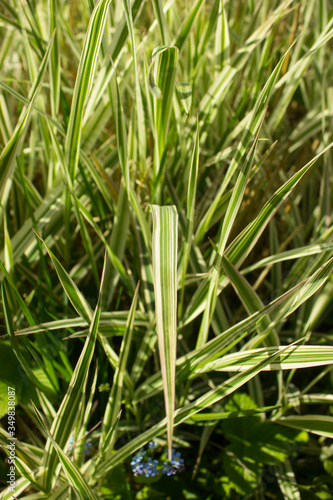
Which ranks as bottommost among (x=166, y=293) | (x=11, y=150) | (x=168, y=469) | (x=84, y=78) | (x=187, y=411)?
(x=168, y=469)

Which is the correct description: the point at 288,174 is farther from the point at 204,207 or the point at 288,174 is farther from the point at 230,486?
the point at 230,486

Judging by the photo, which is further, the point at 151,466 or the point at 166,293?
the point at 151,466

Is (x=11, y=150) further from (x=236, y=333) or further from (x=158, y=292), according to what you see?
(x=236, y=333)

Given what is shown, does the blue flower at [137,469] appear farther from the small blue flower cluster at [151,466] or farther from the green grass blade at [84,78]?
the green grass blade at [84,78]

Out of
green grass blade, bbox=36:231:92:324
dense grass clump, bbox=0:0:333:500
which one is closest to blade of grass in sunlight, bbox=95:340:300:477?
dense grass clump, bbox=0:0:333:500

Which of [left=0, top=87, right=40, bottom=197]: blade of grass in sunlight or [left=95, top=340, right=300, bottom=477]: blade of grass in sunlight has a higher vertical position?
[left=0, top=87, right=40, bottom=197]: blade of grass in sunlight

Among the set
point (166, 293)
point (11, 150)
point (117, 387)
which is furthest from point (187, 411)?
point (11, 150)

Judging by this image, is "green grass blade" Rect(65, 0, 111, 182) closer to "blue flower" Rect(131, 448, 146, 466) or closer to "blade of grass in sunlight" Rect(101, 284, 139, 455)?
"blade of grass in sunlight" Rect(101, 284, 139, 455)
